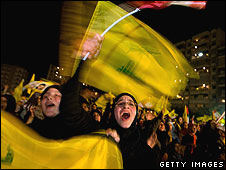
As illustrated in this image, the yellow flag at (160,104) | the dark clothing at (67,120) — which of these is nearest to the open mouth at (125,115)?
the dark clothing at (67,120)

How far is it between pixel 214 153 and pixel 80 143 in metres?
5.14

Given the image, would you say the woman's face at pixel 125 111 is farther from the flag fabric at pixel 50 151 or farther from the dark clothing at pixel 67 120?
the dark clothing at pixel 67 120

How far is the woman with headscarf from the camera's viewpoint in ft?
8.63

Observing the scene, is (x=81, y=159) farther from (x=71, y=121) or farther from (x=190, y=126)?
(x=190, y=126)

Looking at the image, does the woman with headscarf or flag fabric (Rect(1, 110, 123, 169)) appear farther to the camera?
the woman with headscarf

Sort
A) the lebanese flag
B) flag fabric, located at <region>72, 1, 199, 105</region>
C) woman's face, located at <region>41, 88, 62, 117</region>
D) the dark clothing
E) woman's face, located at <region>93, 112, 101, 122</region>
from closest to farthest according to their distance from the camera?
1. the dark clothing
2. woman's face, located at <region>41, 88, 62, 117</region>
3. the lebanese flag
4. flag fabric, located at <region>72, 1, 199, 105</region>
5. woman's face, located at <region>93, 112, 101, 122</region>

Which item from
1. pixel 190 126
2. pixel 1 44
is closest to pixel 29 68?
pixel 1 44

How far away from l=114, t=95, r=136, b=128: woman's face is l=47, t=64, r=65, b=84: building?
115 centimetres

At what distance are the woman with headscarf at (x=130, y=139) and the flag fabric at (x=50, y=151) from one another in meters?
0.16

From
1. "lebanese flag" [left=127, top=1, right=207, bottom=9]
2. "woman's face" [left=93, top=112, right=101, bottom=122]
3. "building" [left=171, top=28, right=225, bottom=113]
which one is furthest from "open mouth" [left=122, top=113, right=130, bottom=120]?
"building" [left=171, top=28, right=225, bottom=113]

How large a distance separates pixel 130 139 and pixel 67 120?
1.00m

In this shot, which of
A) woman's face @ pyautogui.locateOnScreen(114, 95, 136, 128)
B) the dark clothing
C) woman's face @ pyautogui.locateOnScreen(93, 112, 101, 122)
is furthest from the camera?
woman's face @ pyautogui.locateOnScreen(93, 112, 101, 122)

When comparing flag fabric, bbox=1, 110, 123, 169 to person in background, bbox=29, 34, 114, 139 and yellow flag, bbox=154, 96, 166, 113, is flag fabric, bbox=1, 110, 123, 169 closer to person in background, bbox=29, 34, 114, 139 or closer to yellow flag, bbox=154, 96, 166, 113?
person in background, bbox=29, 34, 114, 139

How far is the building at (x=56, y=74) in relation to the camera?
323 cm
